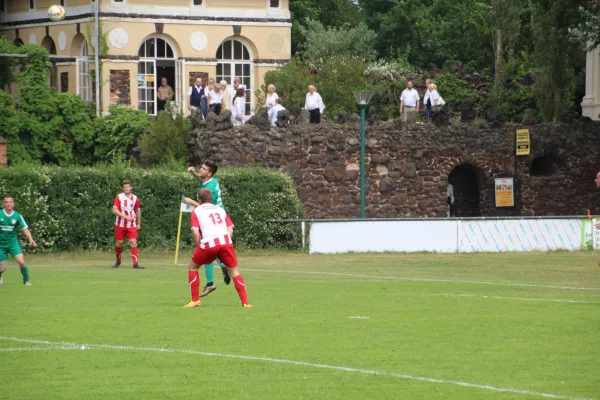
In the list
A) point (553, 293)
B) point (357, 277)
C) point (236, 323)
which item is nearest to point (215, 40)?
point (357, 277)

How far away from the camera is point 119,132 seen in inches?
1742

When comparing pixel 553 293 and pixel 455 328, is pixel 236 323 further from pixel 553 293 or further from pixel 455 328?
pixel 553 293

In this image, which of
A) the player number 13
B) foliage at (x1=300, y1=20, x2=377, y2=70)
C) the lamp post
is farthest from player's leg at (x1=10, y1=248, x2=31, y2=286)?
foliage at (x1=300, y1=20, x2=377, y2=70)

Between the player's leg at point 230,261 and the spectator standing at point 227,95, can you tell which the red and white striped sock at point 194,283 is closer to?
the player's leg at point 230,261

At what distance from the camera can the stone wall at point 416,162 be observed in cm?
4019

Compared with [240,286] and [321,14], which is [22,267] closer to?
[240,286]

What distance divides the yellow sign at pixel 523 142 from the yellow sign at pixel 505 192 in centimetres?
99

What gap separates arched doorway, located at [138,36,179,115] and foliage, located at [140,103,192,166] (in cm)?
823

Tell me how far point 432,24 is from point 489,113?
15370mm

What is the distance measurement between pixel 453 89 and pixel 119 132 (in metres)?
11.9

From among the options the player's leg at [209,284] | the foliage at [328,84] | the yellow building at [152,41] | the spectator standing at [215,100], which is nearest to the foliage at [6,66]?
the yellow building at [152,41]

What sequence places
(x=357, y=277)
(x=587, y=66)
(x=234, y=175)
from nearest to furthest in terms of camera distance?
(x=357, y=277), (x=234, y=175), (x=587, y=66)

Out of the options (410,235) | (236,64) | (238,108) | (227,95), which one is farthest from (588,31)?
(236,64)

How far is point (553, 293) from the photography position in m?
21.5
